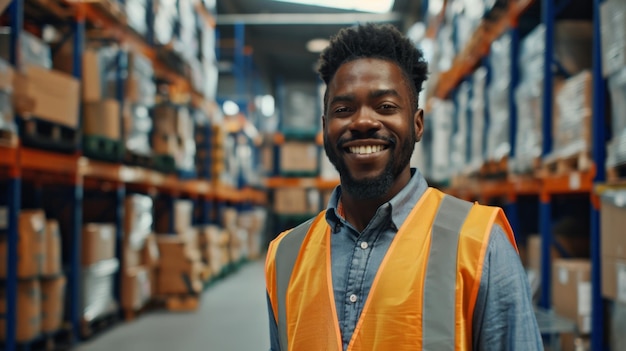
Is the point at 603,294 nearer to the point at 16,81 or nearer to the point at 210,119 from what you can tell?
the point at 16,81

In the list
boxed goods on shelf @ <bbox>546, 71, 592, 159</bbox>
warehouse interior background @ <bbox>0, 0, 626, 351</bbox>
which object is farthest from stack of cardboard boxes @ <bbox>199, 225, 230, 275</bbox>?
boxed goods on shelf @ <bbox>546, 71, 592, 159</bbox>

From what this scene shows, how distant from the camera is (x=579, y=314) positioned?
3809mm

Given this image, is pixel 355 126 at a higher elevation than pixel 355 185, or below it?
higher

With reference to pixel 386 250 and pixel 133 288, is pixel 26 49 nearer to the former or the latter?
pixel 133 288

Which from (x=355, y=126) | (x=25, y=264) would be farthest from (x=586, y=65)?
(x=25, y=264)

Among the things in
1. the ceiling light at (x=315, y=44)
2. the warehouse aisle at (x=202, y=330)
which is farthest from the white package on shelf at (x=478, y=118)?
the ceiling light at (x=315, y=44)

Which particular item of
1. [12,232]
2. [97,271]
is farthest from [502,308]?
[97,271]

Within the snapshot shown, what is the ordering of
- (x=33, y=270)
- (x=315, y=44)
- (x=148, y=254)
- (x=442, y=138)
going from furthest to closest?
(x=315, y=44), (x=442, y=138), (x=148, y=254), (x=33, y=270)

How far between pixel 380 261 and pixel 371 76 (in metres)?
0.46

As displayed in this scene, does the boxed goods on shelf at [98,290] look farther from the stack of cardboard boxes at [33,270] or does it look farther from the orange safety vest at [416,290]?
the orange safety vest at [416,290]

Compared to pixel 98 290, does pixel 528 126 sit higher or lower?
higher

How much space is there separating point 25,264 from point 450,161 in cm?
563

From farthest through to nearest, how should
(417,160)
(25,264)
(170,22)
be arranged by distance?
(417,160) < (170,22) < (25,264)

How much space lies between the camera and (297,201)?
14.1 m
